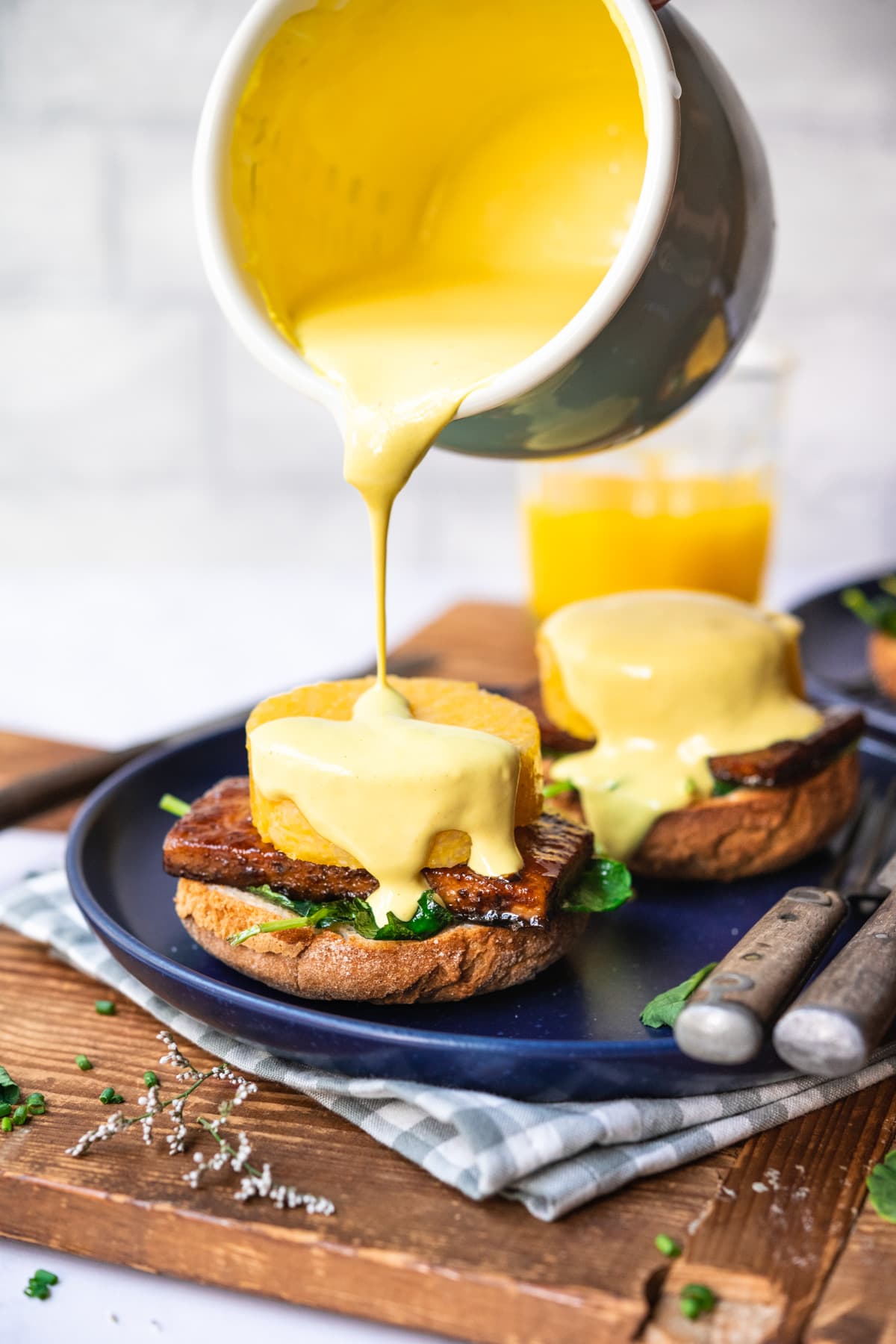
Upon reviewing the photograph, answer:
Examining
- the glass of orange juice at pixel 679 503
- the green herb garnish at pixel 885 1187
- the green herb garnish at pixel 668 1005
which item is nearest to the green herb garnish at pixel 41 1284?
the green herb garnish at pixel 668 1005

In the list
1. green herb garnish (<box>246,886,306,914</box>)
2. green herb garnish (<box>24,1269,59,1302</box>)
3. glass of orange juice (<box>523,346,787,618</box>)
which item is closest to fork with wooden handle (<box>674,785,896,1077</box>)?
green herb garnish (<box>246,886,306,914</box>)

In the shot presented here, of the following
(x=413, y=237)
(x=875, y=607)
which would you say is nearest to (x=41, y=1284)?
(x=413, y=237)

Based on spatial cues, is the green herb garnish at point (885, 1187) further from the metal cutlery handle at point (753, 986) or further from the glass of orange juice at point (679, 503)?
the glass of orange juice at point (679, 503)

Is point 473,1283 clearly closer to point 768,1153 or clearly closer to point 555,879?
point 768,1153

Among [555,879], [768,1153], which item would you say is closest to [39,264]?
[555,879]

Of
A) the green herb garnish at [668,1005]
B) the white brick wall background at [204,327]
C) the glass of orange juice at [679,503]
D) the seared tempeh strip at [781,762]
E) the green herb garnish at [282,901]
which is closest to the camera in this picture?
the green herb garnish at [668,1005]

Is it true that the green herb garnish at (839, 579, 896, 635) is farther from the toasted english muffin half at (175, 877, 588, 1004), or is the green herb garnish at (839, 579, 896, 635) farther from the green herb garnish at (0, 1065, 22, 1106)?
the green herb garnish at (0, 1065, 22, 1106)

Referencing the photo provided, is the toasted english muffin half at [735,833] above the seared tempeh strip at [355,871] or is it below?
below
